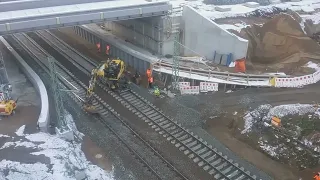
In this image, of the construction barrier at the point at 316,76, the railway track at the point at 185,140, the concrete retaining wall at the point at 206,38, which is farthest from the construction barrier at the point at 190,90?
the construction barrier at the point at 316,76

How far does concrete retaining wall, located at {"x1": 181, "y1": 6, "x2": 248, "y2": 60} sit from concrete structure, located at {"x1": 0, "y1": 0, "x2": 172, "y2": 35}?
84.5 inches

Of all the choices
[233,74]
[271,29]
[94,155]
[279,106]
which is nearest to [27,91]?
[94,155]

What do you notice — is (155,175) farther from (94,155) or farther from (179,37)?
(179,37)

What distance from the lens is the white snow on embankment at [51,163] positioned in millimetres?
13781

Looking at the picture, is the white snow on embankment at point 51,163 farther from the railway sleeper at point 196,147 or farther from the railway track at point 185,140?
the railway sleeper at point 196,147

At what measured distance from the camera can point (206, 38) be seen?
1033 inches

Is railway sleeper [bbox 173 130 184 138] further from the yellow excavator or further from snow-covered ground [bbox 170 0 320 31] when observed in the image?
snow-covered ground [bbox 170 0 320 31]

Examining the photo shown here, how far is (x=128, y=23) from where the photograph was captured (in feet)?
100

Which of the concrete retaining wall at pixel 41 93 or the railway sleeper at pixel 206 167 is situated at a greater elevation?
the concrete retaining wall at pixel 41 93

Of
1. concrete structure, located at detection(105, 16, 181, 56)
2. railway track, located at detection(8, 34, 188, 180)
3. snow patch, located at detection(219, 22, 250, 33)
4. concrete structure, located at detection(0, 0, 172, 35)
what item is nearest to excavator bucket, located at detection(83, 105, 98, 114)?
railway track, located at detection(8, 34, 188, 180)

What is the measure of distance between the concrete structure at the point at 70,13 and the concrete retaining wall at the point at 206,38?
2.15 metres

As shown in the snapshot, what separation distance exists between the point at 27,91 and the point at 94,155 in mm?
8360

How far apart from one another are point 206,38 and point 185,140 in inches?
456

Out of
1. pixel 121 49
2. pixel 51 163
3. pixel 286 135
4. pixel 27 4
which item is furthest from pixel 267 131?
pixel 27 4
